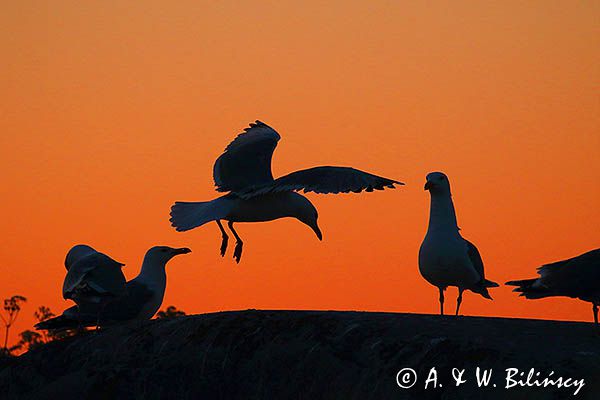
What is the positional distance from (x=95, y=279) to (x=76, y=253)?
96.9 inches

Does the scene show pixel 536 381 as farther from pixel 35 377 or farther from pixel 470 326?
pixel 35 377

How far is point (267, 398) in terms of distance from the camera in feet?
39.7

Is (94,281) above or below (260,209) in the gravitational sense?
below

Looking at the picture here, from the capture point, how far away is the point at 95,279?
1595cm

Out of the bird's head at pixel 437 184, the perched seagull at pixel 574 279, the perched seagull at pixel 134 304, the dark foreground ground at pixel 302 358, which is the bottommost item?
the dark foreground ground at pixel 302 358

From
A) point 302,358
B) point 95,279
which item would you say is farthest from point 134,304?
point 302,358

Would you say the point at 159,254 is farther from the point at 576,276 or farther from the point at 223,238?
the point at 576,276

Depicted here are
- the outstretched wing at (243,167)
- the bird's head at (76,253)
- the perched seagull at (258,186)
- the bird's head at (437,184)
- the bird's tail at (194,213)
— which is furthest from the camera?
the outstretched wing at (243,167)

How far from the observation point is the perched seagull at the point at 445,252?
15.3m

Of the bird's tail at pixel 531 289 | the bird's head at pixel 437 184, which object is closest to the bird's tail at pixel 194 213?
the bird's head at pixel 437 184

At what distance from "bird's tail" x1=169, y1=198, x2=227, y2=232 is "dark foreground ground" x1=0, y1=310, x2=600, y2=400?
10.1 feet

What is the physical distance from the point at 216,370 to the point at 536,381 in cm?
380

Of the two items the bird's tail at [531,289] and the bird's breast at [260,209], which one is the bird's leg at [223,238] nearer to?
the bird's breast at [260,209]

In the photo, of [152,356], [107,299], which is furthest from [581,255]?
[107,299]
